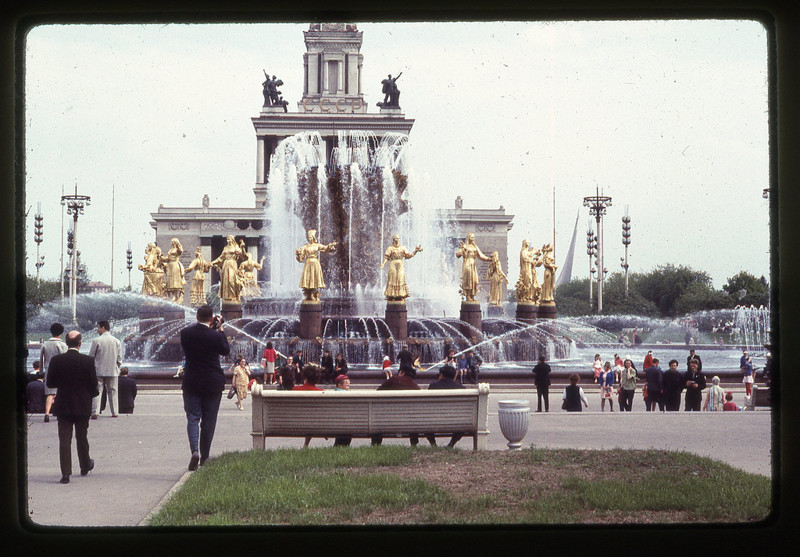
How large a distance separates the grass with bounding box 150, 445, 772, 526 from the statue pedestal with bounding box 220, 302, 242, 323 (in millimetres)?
19251

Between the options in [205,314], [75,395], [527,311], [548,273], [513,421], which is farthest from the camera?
[527,311]

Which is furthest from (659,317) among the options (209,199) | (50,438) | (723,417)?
(50,438)

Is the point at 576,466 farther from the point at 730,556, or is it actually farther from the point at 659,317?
the point at 659,317

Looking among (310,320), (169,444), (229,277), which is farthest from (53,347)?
(229,277)

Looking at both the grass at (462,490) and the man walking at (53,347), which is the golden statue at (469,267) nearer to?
the man walking at (53,347)

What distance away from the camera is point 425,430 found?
30.0 ft

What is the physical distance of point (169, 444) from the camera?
10633 mm

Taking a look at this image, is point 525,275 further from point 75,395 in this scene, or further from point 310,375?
point 75,395

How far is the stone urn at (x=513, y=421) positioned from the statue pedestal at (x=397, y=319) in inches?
644

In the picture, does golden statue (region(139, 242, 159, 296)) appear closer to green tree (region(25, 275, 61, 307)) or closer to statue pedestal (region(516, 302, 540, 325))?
statue pedestal (region(516, 302, 540, 325))

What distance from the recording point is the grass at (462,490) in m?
6.14

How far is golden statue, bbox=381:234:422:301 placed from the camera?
2591cm

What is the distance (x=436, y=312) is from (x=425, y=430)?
3153cm

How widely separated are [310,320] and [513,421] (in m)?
16.3
